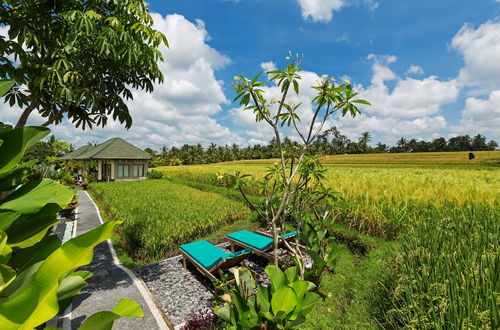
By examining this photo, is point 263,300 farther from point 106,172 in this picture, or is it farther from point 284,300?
point 106,172

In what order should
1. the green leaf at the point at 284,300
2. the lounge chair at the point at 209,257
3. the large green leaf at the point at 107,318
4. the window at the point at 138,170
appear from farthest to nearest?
the window at the point at 138,170 < the lounge chair at the point at 209,257 < the green leaf at the point at 284,300 < the large green leaf at the point at 107,318

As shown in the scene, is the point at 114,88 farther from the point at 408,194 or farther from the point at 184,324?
the point at 408,194

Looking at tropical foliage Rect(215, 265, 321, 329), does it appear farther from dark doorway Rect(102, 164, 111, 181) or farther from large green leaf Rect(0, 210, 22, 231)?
dark doorway Rect(102, 164, 111, 181)

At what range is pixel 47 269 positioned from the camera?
1.63 ft

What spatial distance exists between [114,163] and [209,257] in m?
24.8

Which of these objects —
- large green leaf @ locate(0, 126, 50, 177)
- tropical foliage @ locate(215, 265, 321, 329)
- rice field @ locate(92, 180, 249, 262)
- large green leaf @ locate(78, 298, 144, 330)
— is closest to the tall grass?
tropical foliage @ locate(215, 265, 321, 329)

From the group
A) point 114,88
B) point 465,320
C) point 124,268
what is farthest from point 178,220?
point 465,320

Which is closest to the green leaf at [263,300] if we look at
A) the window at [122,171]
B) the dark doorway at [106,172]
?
the dark doorway at [106,172]

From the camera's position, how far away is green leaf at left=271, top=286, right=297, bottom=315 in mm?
2414

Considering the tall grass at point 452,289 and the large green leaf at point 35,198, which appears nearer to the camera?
the large green leaf at point 35,198

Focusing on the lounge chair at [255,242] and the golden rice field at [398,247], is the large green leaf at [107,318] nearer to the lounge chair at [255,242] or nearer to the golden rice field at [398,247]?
the golden rice field at [398,247]

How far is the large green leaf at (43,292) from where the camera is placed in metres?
0.48

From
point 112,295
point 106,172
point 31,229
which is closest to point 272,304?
point 31,229

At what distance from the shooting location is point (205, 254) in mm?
5203
